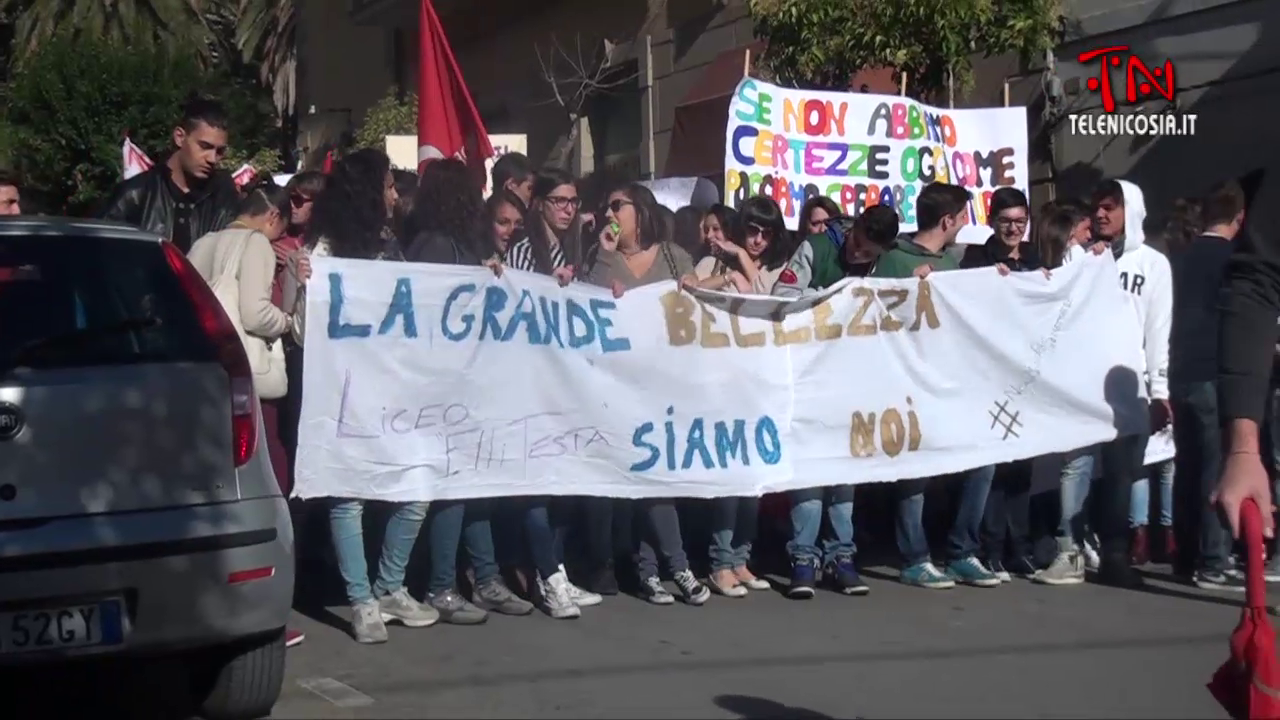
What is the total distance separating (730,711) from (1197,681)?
181 centimetres

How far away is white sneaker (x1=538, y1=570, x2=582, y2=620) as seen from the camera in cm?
700

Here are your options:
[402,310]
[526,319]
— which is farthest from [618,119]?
[402,310]

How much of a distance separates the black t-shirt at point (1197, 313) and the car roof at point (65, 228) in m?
4.98

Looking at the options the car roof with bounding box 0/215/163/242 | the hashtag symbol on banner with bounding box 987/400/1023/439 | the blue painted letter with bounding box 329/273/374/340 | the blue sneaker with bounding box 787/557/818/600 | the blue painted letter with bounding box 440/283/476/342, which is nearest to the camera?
the car roof with bounding box 0/215/163/242

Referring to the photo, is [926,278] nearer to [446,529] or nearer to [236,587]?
[446,529]

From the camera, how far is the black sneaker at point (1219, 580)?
777 centimetres

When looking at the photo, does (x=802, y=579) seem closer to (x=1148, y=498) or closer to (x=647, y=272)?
(x=647, y=272)

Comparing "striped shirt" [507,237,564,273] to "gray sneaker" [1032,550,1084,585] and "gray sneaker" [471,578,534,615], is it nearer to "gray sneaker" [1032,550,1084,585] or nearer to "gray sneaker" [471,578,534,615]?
"gray sneaker" [471,578,534,615]

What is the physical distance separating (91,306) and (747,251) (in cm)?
357

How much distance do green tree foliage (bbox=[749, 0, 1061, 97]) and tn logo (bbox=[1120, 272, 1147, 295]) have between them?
416cm

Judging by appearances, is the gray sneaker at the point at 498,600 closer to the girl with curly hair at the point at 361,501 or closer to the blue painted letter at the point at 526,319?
the girl with curly hair at the point at 361,501

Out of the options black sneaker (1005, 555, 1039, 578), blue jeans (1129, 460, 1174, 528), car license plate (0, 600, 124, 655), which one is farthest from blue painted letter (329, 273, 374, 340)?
blue jeans (1129, 460, 1174, 528)

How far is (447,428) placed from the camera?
22.4ft

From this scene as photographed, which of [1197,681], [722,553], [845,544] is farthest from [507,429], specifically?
[1197,681]
